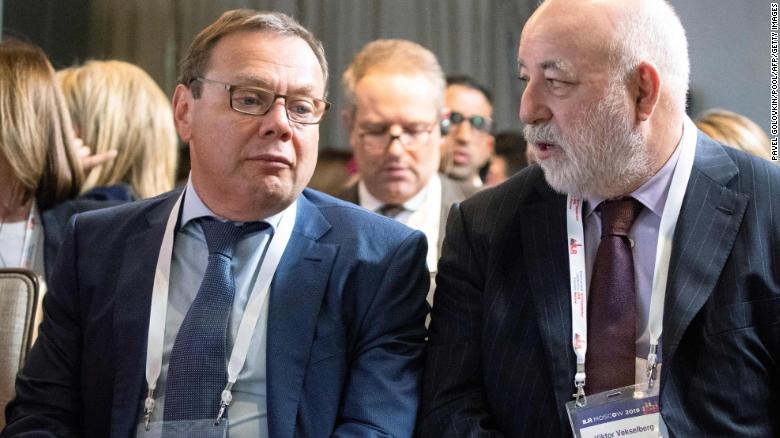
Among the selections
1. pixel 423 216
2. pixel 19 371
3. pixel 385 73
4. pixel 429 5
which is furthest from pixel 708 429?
pixel 429 5

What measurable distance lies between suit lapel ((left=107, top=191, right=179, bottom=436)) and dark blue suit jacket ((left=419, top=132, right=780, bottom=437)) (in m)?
0.72

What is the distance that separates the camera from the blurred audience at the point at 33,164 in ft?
12.0

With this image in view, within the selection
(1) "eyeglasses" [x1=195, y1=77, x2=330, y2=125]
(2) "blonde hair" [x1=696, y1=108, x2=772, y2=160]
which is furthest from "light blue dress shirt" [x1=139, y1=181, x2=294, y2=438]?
(2) "blonde hair" [x1=696, y1=108, x2=772, y2=160]

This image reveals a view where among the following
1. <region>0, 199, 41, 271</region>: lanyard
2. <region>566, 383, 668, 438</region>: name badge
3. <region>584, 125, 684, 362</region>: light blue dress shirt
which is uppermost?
<region>584, 125, 684, 362</region>: light blue dress shirt

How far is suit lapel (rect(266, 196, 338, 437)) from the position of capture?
2520 millimetres

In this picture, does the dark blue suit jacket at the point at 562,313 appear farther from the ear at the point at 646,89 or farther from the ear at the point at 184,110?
the ear at the point at 184,110

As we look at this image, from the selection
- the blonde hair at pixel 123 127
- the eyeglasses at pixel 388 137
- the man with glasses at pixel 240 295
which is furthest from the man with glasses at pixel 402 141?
the man with glasses at pixel 240 295

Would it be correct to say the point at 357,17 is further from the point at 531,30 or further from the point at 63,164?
the point at 531,30

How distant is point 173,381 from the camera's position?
2531mm

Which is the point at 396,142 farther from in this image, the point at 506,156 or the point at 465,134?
the point at 506,156

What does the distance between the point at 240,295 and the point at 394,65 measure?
2221 mm

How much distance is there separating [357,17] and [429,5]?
0.46 m

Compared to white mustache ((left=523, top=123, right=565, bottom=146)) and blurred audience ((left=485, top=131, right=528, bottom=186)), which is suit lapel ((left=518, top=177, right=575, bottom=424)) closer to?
white mustache ((left=523, top=123, right=565, bottom=146))

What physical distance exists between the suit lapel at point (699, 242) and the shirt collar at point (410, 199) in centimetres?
202
